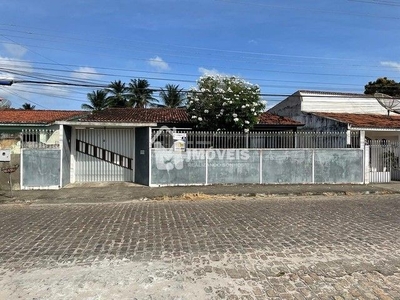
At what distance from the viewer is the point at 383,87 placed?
32594mm

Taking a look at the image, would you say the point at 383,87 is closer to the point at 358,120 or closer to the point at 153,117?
the point at 358,120

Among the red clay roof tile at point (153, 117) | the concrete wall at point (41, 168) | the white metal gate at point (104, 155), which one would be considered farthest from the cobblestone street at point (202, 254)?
the red clay roof tile at point (153, 117)

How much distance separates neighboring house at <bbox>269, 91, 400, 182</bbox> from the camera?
51.9ft

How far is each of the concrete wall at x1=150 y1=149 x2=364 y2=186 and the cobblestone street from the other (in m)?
5.14

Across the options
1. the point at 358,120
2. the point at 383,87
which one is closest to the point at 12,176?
the point at 358,120

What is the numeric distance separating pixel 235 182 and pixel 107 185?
548 centimetres

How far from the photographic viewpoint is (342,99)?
71.6 feet

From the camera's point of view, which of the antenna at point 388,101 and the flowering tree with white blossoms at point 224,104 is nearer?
the flowering tree with white blossoms at point 224,104

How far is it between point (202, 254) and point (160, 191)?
7829mm

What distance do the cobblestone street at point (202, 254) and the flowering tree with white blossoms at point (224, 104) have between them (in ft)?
23.1

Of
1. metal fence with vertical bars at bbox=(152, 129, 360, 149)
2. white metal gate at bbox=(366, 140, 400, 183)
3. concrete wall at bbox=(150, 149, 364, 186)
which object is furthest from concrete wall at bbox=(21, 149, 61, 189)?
white metal gate at bbox=(366, 140, 400, 183)

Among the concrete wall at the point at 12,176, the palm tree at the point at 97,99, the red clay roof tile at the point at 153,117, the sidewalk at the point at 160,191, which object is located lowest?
the sidewalk at the point at 160,191

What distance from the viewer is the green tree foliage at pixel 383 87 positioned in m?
32.6

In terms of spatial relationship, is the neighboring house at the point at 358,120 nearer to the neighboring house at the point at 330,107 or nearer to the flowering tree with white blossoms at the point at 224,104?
the neighboring house at the point at 330,107
